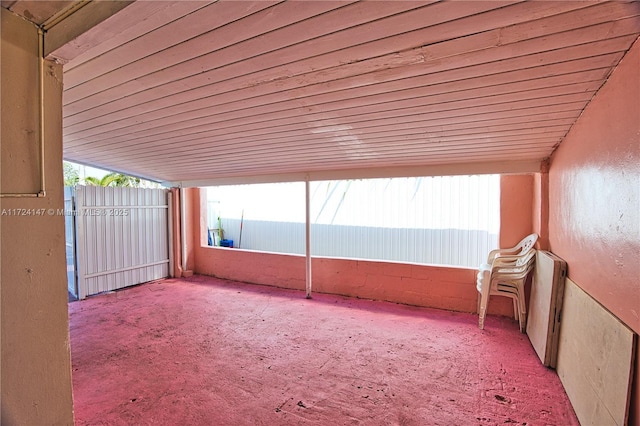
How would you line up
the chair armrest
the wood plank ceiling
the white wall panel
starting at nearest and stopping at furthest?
the wood plank ceiling → the chair armrest → the white wall panel

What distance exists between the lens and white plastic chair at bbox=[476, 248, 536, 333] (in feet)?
10.9

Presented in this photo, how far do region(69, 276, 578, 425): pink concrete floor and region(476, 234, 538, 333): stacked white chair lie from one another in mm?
242

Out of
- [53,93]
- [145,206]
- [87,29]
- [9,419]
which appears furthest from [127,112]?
[145,206]

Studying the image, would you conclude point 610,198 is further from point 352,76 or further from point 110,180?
point 110,180

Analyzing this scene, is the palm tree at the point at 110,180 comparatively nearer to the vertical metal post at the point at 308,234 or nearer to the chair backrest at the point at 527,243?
the vertical metal post at the point at 308,234

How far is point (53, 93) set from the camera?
1288mm

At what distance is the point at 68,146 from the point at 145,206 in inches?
69.3

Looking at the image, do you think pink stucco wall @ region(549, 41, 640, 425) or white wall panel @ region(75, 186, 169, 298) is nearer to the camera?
pink stucco wall @ region(549, 41, 640, 425)

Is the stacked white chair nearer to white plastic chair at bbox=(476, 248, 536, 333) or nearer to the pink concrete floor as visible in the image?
white plastic chair at bbox=(476, 248, 536, 333)

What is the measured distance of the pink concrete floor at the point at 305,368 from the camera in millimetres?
2092

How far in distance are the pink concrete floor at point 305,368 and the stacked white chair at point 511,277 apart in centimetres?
24

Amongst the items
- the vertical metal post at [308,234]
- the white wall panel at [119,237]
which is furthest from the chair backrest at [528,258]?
the white wall panel at [119,237]

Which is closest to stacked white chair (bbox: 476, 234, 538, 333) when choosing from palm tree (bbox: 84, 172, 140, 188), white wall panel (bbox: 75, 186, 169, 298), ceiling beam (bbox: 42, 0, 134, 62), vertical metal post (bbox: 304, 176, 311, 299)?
vertical metal post (bbox: 304, 176, 311, 299)

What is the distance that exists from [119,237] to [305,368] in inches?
173
